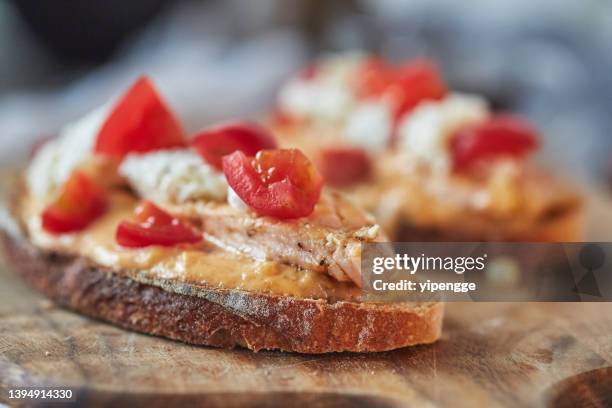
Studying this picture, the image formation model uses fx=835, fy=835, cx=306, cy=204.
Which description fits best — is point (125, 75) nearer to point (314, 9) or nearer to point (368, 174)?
point (314, 9)

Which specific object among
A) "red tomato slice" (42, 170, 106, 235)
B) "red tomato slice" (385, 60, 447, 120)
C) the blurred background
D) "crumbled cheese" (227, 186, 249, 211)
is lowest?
"crumbled cheese" (227, 186, 249, 211)

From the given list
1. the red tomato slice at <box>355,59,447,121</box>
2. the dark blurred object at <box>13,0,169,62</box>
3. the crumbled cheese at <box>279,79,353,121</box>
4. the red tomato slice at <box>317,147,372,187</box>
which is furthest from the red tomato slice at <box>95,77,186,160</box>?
the dark blurred object at <box>13,0,169,62</box>

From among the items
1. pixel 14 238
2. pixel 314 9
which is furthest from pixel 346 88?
pixel 314 9

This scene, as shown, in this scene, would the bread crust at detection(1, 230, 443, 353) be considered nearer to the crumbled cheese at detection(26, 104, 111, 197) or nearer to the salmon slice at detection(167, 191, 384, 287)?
the salmon slice at detection(167, 191, 384, 287)

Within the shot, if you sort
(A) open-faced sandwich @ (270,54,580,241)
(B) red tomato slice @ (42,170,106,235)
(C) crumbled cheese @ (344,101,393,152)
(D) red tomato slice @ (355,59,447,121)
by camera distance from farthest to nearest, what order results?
1. (D) red tomato slice @ (355,59,447,121)
2. (C) crumbled cheese @ (344,101,393,152)
3. (A) open-faced sandwich @ (270,54,580,241)
4. (B) red tomato slice @ (42,170,106,235)

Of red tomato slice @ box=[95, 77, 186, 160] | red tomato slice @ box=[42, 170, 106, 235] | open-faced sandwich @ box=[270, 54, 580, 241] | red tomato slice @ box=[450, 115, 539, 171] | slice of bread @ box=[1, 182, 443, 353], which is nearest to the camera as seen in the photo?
slice of bread @ box=[1, 182, 443, 353]

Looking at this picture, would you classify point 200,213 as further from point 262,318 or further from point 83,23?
point 83,23

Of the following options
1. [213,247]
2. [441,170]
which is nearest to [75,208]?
[213,247]
